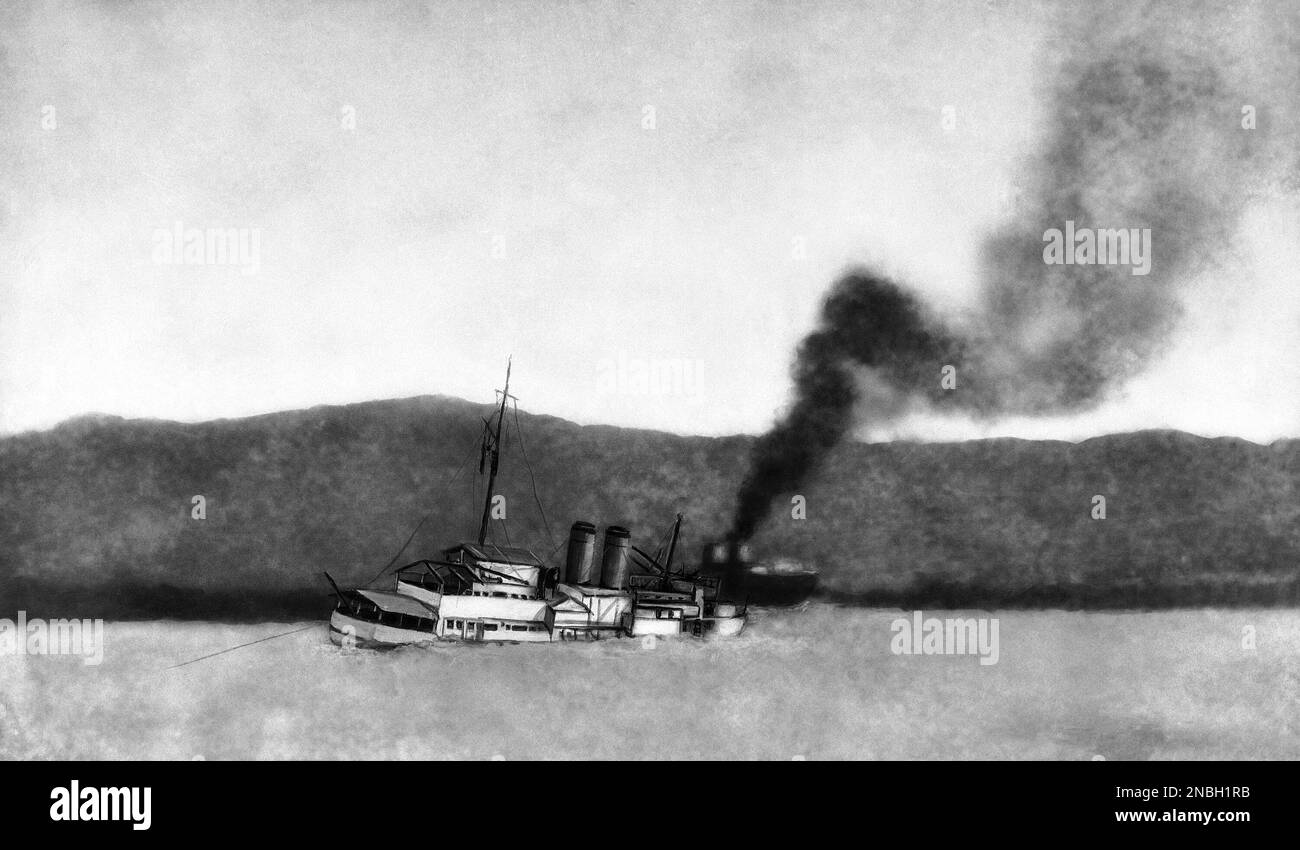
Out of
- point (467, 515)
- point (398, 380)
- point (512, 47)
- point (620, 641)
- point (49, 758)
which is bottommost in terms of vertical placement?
point (49, 758)

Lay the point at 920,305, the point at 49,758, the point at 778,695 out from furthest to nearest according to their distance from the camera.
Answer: the point at 920,305, the point at 778,695, the point at 49,758

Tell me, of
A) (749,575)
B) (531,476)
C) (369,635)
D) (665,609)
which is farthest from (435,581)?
(749,575)

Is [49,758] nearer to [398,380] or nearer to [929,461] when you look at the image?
[398,380]

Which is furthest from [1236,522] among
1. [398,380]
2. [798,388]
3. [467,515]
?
[398,380]

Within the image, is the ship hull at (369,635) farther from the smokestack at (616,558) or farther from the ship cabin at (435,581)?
the smokestack at (616,558)

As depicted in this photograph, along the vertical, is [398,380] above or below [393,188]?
below

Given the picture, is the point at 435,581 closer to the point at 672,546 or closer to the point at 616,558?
the point at 616,558

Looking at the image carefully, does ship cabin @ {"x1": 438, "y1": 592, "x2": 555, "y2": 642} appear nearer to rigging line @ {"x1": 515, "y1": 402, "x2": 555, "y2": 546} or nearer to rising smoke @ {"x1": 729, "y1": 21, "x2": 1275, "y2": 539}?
Answer: rigging line @ {"x1": 515, "y1": 402, "x2": 555, "y2": 546}
